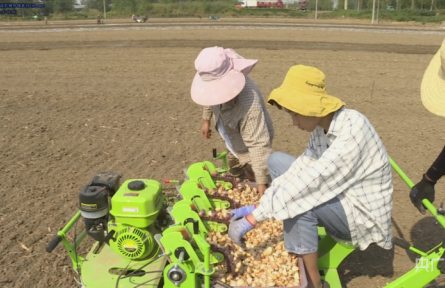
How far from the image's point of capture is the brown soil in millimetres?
3561

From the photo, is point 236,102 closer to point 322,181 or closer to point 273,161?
point 273,161

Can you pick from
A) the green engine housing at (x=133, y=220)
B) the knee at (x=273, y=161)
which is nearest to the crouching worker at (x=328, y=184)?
the knee at (x=273, y=161)

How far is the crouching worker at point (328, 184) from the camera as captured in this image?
2398 mm

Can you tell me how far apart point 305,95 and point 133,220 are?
1397 mm

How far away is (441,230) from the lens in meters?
3.87

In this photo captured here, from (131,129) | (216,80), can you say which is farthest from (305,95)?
(131,129)

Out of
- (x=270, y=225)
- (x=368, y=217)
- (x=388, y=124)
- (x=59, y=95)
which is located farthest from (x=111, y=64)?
(x=368, y=217)

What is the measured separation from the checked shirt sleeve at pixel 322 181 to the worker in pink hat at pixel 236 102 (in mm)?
899

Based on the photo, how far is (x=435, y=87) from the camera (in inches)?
96.7

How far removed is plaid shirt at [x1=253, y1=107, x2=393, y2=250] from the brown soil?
0.88m

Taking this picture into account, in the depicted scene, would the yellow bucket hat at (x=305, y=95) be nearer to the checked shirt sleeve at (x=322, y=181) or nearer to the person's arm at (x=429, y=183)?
the checked shirt sleeve at (x=322, y=181)

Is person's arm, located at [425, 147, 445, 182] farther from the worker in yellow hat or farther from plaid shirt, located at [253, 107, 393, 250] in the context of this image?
plaid shirt, located at [253, 107, 393, 250]

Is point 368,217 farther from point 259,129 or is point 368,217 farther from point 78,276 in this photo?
point 78,276

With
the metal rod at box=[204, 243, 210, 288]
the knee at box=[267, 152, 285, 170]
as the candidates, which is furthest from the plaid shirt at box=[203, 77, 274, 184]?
the metal rod at box=[204, 243, 210, 288]
